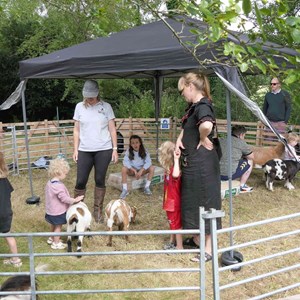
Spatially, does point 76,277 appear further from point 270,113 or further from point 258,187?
point 270,113

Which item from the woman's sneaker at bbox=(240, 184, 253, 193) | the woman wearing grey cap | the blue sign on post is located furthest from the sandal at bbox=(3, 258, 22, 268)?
the blue sign on post

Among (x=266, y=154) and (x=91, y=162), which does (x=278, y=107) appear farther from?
(x=91, y=162)

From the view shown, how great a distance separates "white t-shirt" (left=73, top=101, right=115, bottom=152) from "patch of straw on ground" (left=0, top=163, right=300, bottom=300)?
108cm

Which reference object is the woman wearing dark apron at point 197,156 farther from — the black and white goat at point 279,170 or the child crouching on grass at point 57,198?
the black and white goat at point 279,170

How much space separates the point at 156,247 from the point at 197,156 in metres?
1.31

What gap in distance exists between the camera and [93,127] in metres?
4.73

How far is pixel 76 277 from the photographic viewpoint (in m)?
3.67

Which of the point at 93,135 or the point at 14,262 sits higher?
the point at 93,135

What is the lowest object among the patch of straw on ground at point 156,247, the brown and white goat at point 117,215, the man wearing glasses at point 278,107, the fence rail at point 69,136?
the patch of straw on ground at point 156,247

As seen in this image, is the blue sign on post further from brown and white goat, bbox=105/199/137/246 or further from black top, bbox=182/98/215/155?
black top, bbox=182/98/215/155

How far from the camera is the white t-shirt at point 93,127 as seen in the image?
473 cm

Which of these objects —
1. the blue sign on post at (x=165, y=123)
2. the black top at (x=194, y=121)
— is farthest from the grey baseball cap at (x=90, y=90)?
the blue sign on post at (x=165, y=123)

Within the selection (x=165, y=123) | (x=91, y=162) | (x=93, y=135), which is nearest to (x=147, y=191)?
(x=91, y=162)

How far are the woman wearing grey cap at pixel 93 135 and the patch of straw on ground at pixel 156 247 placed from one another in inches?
31.2
